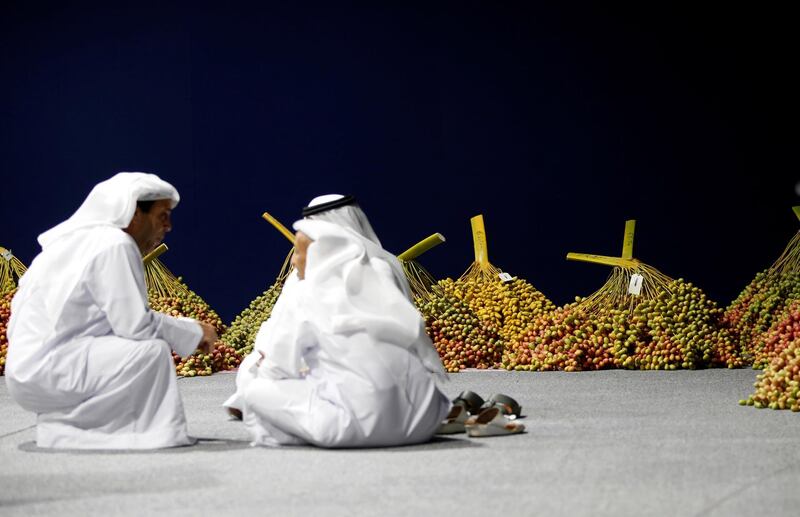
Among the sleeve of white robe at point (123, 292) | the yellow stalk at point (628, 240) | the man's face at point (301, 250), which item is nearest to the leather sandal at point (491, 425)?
the man's face at point (301, 250)

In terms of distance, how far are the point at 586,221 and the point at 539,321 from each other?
159cm

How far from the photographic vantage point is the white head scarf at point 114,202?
15.0 feet

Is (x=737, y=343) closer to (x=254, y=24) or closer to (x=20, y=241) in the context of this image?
(x=254, y=24)

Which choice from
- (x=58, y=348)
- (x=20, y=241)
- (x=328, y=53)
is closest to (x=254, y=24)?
(x=328, y=53)

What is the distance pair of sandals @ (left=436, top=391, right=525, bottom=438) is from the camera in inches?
181

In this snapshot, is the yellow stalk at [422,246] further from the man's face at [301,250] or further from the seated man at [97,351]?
the seated man at [97,351]

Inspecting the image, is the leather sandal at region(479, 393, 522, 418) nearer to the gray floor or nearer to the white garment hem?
the gray floor

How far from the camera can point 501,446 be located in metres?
4.34

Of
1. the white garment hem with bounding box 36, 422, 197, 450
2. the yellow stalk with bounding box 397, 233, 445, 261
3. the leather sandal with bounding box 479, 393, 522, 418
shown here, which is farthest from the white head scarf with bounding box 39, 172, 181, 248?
the yellow stalk with bounding box 397, 233, 445, 261

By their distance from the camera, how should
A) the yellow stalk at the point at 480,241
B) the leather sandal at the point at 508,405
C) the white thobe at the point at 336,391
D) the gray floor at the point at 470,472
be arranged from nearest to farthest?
the gray floor at the point at 470,472 < the white thobe at the point at 336,391 < the leather sandal at the point at 508,405 < the yellow stalk at the point at 480,241

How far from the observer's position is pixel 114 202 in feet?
15.0

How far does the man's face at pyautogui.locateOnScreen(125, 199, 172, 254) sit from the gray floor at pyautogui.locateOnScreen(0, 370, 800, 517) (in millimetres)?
771

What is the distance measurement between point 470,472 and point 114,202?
1720 millimetres

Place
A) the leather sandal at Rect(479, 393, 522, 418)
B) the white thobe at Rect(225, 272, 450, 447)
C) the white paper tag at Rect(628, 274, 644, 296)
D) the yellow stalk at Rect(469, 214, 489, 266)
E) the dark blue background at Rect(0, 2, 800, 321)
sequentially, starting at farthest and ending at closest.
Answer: the dark blue background at Rect(0, 2, 800, 321), the yellow stalk at Rect(469, 214, 489, 266), the white paper tag at Rect(628, 274, 644, 296), the leather sandal at Rect(479, 393, 522, 418), the white thobe at Rect(225, 272, 450, 447)
